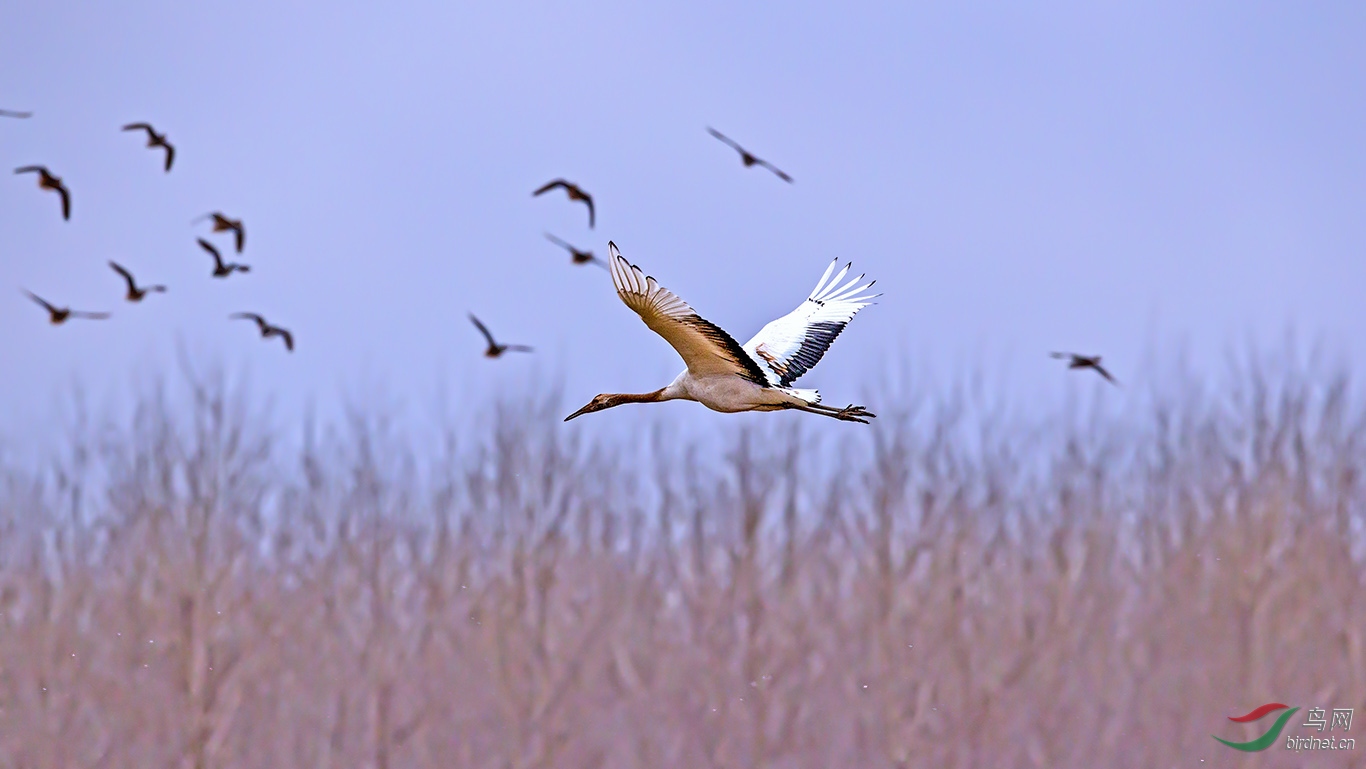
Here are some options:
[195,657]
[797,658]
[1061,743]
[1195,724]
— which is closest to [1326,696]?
[1195,724]

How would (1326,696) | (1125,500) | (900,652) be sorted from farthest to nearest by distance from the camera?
(1125,500) < (900,652) < (1326,696)

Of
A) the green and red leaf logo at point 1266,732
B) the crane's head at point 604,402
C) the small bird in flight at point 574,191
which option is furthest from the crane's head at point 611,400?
the green and red leaf logo at point 1266,732

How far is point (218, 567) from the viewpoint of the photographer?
27.9 meters

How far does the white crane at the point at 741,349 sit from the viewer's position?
959cm

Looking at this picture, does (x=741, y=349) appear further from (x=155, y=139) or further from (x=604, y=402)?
(x=155, y=139)

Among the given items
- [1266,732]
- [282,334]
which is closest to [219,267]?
[282,334]

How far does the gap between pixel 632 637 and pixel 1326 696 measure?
11.4 metres

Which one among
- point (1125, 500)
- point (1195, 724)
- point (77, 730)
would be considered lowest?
point (77, 730)

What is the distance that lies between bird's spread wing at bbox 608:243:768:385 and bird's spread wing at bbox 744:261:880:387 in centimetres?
91

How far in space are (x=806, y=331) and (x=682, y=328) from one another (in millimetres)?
3277

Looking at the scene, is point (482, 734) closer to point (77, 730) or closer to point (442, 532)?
point (442, 532)

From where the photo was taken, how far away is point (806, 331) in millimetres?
13148

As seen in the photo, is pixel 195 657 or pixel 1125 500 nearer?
pixel 195 657

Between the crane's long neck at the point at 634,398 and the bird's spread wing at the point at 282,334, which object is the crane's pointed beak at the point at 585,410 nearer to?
the crane's long neck at the point at 634,398
